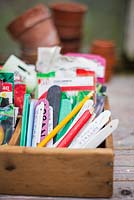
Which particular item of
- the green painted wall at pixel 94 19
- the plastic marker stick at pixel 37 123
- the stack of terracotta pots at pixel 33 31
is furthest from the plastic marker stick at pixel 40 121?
the green painted wall at pixel 94 19

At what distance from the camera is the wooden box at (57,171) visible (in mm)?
914

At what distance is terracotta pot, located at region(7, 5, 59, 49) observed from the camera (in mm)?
1937

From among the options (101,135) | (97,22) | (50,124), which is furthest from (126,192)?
(97,22)

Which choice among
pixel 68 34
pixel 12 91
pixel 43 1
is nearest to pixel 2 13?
pixel 43 1

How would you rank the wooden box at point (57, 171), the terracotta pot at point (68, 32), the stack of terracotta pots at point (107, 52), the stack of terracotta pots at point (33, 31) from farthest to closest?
the terracotta pot at point (68, 32), the stack of terracotta pots at point (107, 52), the stack of terracotta pots at point (33, 31), the wooden box at point (57, 171)

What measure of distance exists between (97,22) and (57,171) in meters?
1.91

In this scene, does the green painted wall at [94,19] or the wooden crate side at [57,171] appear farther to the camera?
the green painted wall at [94,19]

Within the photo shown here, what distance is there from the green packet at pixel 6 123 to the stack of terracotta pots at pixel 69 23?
1.28 metres

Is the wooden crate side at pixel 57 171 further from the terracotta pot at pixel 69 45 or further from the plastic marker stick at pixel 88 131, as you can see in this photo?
the terracotta pot at pixel 69 45

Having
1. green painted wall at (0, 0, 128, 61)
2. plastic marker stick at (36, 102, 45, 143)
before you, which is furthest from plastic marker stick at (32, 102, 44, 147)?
green painted wall at (0, 0, 128, 61)

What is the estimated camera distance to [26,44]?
6.47 ft

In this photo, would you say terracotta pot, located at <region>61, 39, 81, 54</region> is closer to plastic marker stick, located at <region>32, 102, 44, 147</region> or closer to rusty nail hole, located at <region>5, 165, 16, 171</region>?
plastic marker stick, located at <region>32, 102, 44, 147</region>

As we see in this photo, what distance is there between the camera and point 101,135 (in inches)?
38.8

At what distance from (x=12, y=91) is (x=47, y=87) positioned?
0.16m
